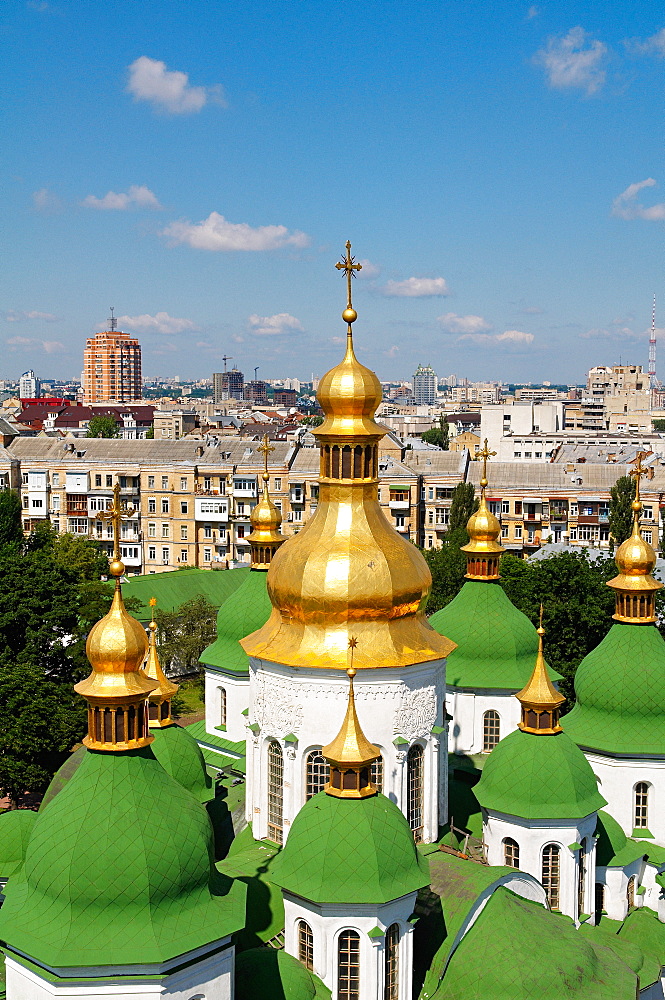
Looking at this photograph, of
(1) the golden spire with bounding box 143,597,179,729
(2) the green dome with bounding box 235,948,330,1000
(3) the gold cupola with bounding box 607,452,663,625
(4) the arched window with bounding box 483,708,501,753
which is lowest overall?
(2) the green dome with bounding box 235,948,330,1000

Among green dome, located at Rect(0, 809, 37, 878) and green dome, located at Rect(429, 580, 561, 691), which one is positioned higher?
green dome, located at Rect(429, 580, 561, 691)

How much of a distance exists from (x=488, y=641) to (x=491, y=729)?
226 centimetres

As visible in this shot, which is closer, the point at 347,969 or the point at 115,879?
the point at 115,879

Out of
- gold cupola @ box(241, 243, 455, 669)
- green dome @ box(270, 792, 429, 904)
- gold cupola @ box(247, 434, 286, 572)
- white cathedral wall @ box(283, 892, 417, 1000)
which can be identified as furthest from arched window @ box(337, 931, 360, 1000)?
gold cupola @ box(247, 434, 286, 572)

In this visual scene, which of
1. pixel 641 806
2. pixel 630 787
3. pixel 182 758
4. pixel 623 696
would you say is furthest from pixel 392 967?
pixel 623 696

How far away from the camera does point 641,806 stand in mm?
24594

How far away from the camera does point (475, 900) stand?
1764cm

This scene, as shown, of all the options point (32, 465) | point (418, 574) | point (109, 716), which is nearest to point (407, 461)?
point (32, 465)

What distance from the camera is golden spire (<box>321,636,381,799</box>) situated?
1655 cm

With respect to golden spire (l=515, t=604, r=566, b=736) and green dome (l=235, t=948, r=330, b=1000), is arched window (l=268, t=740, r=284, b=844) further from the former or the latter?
golden spire (l=515, t=604, r=566, b=736)

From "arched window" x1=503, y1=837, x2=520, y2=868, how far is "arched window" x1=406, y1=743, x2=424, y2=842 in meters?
1.96

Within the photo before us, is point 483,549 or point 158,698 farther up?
point 483,549

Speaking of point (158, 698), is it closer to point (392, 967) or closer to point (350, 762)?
point (350, 762)

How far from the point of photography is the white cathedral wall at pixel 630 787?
2434 cm
